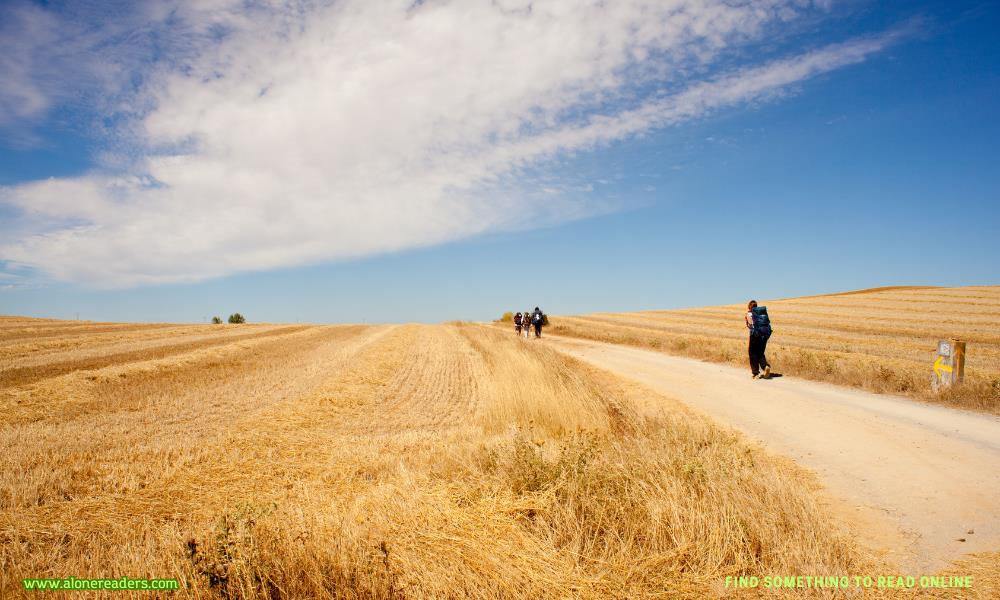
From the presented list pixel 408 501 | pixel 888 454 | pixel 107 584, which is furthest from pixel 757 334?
pixel 107 584

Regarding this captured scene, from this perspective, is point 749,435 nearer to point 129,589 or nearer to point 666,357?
point 129,589

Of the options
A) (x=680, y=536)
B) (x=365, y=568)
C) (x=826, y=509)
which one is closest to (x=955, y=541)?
(x=826, y=509)

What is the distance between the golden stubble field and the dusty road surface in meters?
0.45

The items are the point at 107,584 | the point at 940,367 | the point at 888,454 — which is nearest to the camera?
the point at 107,584

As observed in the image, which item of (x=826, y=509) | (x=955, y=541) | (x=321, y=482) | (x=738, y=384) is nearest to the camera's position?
(x=955, y=541)

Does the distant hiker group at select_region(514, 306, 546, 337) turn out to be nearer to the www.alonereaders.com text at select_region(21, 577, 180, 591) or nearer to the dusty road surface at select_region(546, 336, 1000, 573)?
the dusty road surface at select_region(546, 336, 1000, 573)

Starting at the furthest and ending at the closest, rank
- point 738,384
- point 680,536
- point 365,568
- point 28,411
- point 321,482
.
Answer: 1. point 738,384
2. point 28,411
3. point 321,482
4. point 680,536
5. point 365,568

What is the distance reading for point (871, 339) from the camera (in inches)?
1008

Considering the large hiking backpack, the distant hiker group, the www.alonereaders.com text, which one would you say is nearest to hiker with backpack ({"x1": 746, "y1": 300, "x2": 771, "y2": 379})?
the large hiking backpack

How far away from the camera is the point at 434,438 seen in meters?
8.41

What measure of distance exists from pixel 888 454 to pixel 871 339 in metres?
23.8

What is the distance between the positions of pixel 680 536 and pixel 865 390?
1169 centimetres

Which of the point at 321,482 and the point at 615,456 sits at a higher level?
the point at 615,456

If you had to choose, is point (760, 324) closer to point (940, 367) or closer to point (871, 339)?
point (940, 367)
